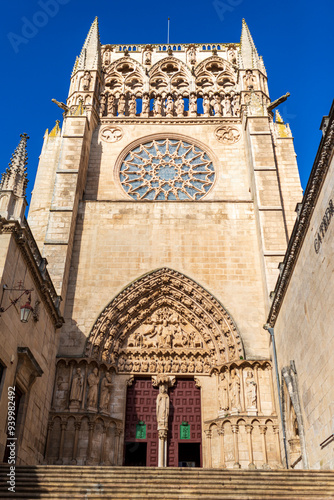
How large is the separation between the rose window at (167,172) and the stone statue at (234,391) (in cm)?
597

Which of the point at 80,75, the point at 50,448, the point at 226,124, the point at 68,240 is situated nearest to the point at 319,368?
the point at 50,448

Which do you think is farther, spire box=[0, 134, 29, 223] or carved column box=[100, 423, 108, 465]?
carved column box=[100, 423, 108, 465]

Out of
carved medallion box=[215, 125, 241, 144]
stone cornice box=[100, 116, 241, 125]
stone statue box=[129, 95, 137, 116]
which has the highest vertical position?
stone statue box=[129, 95, 137, 116]

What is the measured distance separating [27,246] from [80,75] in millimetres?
10408

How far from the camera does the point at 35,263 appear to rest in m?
9.51

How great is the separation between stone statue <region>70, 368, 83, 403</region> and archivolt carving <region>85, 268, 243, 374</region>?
0.57 meters

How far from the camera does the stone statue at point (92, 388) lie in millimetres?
11281

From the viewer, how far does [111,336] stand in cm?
1232

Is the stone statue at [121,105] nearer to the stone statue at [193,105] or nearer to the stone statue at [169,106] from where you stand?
the stone statue at [169,106]

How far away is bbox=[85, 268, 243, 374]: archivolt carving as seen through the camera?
1218cm

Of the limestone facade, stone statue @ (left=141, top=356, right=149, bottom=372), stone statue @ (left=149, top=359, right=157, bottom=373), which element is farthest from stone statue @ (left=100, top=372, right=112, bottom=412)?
the limestone facade

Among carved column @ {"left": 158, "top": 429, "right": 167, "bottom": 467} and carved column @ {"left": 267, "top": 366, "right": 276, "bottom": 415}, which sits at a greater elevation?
carved column @ {"left": 267, "top": 366, "right": 276, "bottom": 415}

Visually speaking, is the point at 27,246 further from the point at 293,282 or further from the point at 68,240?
the point at 293,282

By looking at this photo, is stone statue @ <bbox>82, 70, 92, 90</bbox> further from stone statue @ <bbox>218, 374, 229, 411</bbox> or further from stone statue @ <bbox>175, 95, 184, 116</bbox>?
stone statue @ <bbox>218, 374, 229, 411</bbox>
